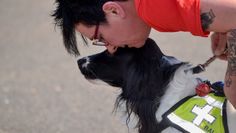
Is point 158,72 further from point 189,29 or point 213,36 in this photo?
point 189,29

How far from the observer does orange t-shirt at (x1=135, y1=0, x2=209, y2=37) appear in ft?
5.63

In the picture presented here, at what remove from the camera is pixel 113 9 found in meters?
1.89

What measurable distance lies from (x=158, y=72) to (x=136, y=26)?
11.6 inches

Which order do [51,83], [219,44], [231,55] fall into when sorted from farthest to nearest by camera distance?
[51,83] → [219,44] → [231,55]

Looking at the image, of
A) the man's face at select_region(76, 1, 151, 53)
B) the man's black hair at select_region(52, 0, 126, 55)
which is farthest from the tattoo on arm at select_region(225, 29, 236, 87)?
the man's black hair at select_region(52, 0, 126, 55)

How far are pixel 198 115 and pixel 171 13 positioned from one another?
54cm

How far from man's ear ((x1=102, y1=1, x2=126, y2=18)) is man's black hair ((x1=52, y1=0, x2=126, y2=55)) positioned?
0.02m

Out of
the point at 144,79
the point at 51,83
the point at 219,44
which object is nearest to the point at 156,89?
the point at 144,79

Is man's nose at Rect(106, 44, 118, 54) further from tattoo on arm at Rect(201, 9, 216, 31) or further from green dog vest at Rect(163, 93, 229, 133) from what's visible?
tattoo on arm at Rect(201, 9, 216, 31)

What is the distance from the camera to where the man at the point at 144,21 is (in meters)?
1.72

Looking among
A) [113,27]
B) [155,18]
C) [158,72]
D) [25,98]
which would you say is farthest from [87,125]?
[155,18]

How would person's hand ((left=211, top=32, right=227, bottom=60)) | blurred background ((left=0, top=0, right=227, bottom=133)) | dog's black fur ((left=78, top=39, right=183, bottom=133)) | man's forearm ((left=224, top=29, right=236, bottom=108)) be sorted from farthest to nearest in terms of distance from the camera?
blurred background ((left=0, top=0, right=227, bottom=133))
dog's black fur ((left=78, top=39, right=183, bottom=133))
person's hand ((left=211, top=32, right=227, bottom=60))
man's forearm ((left=224, top=29, right=236, bottom=108))

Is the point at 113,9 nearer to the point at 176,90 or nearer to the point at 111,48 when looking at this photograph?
the point at 111,48

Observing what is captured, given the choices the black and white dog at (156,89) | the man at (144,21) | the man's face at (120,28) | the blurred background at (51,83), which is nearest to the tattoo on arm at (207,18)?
the man at (144,21)
